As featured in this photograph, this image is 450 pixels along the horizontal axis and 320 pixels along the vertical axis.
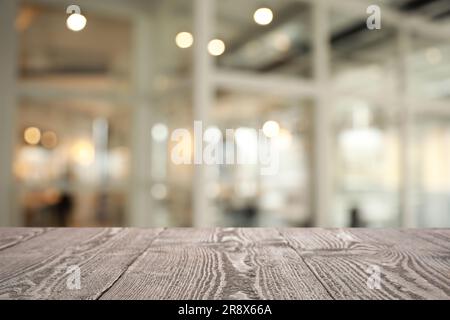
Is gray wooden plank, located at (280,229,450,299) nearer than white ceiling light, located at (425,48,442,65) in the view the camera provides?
Yes

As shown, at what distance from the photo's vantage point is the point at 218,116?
286 cm

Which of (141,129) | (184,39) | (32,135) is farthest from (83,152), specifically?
(184,39)

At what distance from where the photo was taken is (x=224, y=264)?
544mm

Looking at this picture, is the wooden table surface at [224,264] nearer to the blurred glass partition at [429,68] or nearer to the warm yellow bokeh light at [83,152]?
the warm yellow bokeh light at [83,152]

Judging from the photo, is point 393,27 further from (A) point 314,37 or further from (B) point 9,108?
(B) point 9,108

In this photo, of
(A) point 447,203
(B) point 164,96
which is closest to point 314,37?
(B) point 164,96

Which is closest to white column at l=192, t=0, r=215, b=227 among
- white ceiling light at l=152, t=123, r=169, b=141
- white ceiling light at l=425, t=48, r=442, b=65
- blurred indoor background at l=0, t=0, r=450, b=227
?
blurred indoor background at l=0, t=0, r=450, b=227

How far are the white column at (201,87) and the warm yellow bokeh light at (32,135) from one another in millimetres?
1627

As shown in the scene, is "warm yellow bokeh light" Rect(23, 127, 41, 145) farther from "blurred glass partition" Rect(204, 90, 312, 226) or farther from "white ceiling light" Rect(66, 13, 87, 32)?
"blurred glass partition" Rect(204, 90, 312, 226)

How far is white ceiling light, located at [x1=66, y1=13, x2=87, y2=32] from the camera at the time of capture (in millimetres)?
3385

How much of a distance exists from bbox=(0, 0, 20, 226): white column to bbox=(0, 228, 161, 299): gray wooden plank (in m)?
2.92

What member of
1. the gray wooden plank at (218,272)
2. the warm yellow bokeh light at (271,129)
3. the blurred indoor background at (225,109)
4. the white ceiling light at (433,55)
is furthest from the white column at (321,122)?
the gray wooden plank at (218,272)

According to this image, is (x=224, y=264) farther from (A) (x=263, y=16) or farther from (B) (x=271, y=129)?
(A) (x=263, y=16)

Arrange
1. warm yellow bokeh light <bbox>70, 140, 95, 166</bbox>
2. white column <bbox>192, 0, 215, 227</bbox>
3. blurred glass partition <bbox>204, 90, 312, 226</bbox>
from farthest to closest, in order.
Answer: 1. warm yellow bokeh light <bbox>70, 140, 95, 166</bbox>
2. blurred glass partition <bbox>204, 90, 312, 226</bbox>
3. white column <bbox>192, 0, 215, 227</bbox>
